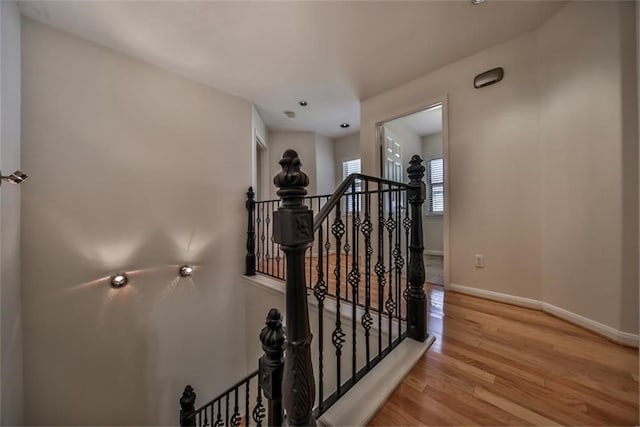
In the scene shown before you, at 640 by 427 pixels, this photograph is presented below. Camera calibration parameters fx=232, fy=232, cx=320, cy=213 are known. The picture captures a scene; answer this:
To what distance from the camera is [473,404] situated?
103 cm

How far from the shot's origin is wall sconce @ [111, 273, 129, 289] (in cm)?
211

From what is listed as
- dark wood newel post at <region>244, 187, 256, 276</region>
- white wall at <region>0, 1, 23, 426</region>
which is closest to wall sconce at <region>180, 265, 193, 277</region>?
dark wood newel post at <region>244, 187, 256, 276</region>

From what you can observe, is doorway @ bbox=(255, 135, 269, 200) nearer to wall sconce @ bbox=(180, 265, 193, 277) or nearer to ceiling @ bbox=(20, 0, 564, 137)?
ceiling @ bbox=(20, 0, 564, 137)

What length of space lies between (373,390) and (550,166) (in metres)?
2.16

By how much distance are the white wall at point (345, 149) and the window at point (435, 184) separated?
62.9 inches

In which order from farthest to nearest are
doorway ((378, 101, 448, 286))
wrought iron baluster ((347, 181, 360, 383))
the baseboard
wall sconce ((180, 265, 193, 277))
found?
doorway ((378, 101, 448, 286)) → wall sconce ((180, 265, 193, 277)) → the baseboard → wrought iron baluster ((347, 181, 360, 383))

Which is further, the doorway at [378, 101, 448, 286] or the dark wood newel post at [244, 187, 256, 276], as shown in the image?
the doorway at [378, 101, 448, 286]

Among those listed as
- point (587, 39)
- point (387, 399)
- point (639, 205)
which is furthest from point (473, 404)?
point (587, 39)

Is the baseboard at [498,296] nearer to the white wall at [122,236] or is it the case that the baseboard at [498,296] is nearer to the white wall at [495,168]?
the white wall at [495,168]

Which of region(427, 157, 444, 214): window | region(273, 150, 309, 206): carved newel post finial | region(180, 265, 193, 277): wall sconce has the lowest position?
region(180, 265, 193, 277): wall sconce

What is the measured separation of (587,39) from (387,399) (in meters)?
2.66

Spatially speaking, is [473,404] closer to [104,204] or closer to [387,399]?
[387,399]

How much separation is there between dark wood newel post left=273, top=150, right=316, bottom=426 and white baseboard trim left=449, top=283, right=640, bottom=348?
2015mm

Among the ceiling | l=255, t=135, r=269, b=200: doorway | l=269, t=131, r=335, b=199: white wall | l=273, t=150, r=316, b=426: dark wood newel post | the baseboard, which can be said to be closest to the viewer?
l=273, t=150, r=316, b=426: dark wood newel post
